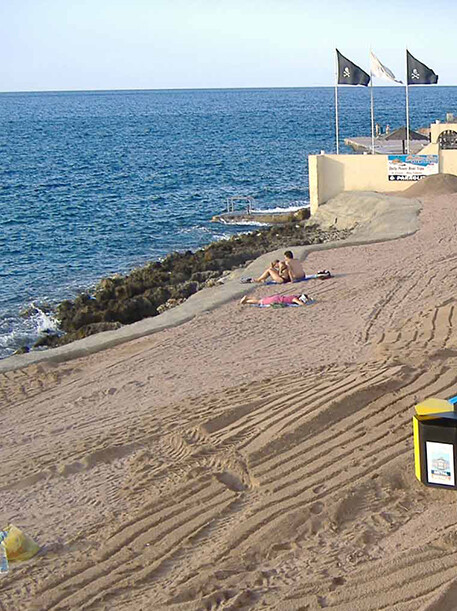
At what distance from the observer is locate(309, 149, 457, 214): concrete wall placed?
27641mm

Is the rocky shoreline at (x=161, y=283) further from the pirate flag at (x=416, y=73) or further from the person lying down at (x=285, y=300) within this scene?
the pirate flag at (x=416, y=73)

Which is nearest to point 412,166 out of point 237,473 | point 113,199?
point 113,199

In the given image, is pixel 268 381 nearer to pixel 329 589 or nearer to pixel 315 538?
pixel 315 538

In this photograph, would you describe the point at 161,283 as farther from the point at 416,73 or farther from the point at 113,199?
the point at 113,199

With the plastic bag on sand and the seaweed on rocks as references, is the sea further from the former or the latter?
the plastic bag on sand

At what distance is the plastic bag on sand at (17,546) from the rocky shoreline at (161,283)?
1008 centimetres

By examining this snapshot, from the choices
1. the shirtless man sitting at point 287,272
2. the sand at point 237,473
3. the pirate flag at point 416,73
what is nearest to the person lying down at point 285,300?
the sand at point 237,473

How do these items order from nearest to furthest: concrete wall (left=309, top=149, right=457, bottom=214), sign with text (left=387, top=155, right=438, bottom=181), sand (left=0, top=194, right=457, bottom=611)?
1. sand (left=0, top=194, right=457, bottom=611)
2. sign with text (left=387, top=155, right=438, bottom=181)
3. concrete wall (left=309, top=149, right=457, bottom=214)

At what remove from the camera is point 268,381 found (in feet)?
34.1

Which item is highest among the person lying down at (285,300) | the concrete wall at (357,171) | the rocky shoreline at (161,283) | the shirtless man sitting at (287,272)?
the concrete wall at (357,171)

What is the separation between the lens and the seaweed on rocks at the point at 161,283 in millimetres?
18422

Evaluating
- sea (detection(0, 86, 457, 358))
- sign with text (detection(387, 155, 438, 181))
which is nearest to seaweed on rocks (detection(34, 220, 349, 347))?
sea (detection(0, 86, 457, 358))

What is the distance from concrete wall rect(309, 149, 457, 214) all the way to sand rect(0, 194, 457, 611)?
15.0 metres

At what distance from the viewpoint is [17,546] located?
6.80 metres
